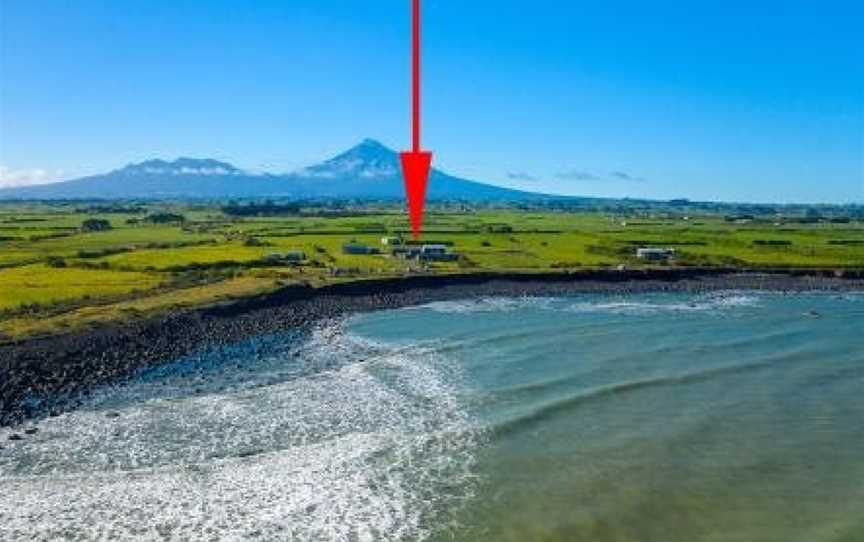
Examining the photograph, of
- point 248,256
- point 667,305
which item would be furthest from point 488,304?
point 248,256

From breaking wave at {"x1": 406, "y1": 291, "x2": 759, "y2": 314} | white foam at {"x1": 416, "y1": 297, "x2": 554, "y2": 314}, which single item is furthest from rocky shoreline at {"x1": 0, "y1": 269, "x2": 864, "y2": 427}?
breaking wave at {"x1": 406, "y1": 291, "x2": 759, "y2": 314}

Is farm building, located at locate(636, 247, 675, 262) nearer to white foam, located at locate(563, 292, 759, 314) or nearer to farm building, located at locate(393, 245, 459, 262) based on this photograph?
white foam, located at locate(563, 292, 759, 314)

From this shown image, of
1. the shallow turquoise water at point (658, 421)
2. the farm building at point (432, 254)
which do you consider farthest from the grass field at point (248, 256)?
the shallow turquoise water at point (658, 421)

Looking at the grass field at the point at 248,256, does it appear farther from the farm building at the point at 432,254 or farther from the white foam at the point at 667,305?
the white foam at the point at 667,305

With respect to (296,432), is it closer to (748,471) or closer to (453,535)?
(453,535)

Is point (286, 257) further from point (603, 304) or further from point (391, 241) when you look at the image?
point (603, 304)
